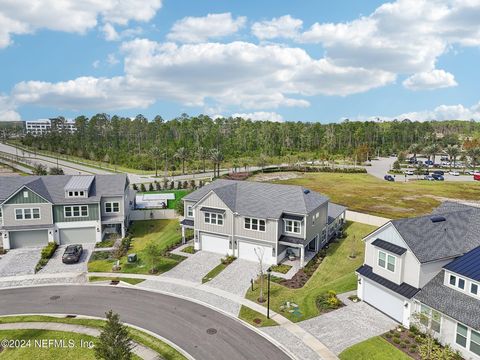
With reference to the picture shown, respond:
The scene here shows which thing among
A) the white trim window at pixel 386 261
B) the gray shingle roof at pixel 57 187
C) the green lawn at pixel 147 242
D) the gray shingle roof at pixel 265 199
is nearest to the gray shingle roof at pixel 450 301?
the white trim window at pixel 386 261

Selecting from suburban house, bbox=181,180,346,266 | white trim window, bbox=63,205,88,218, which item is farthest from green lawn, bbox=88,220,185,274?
white trim window, bbox=63,205,88,218

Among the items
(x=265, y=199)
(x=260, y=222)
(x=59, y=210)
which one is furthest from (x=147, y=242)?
(x=265, y=199)

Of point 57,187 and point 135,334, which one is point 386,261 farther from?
point 57,187

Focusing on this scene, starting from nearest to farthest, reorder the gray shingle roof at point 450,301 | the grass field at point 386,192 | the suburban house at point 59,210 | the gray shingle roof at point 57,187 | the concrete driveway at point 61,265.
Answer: the gray shingle roof at point 450,301, the concrete driveway at point 61,265, the suburban house at point 59,210, the gray shingle roof at point 57,187, the grass field at point 386,192

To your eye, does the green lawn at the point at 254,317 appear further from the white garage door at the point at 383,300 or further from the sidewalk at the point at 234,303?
the white garage door at the point at 383,300

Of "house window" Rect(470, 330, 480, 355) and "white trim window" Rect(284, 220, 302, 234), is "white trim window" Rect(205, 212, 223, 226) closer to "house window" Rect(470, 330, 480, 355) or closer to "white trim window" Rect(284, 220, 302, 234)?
"white trim window" Rect(284, 220, 302, 234)
